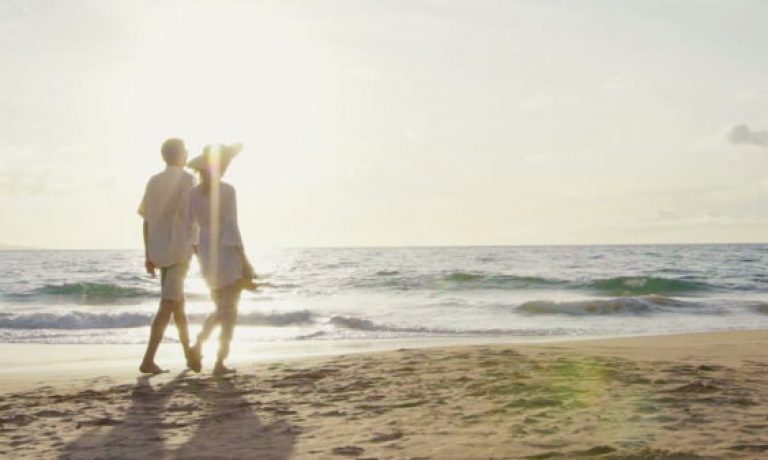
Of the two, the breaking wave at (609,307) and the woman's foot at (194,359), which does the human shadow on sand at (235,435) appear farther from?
the breaking wave at (609,307)

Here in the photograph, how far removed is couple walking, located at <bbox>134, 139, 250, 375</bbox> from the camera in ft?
20.8

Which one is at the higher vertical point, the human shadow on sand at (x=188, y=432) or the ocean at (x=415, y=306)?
the human shadow on sand at (x=188, y=432)

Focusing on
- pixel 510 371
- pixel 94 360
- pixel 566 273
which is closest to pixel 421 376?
pixel 510 371

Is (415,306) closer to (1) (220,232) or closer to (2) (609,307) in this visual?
(2) (609,307)

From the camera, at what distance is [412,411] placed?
15.4 feet

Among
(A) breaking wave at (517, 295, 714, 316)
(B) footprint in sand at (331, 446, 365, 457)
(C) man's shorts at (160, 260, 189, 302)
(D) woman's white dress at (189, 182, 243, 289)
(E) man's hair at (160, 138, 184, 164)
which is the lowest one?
(A) breaking wave at (517, 295, 714, 316)

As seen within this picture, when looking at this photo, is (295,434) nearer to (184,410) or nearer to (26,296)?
(184,410)

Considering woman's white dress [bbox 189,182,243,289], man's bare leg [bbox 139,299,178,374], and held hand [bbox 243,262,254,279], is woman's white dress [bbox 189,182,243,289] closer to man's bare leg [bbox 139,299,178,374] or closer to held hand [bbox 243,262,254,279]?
held hand [bbox 243,262,254,279]

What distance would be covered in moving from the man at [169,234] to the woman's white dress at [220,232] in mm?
172

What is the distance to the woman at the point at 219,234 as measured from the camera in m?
6.32

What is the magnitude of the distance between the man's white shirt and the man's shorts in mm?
50

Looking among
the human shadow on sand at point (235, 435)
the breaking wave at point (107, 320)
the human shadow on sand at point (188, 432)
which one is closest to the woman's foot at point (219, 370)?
the human shadow on sand at point (188, 432)

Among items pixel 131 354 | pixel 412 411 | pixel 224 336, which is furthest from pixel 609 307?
pixel 412 411

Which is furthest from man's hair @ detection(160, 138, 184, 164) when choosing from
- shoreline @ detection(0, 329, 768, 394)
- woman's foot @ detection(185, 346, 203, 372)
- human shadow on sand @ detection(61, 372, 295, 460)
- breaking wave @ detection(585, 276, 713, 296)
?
breaking wave @ detection(585, 276, 713, 296)
